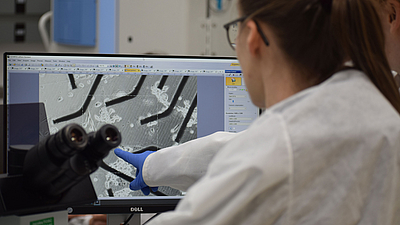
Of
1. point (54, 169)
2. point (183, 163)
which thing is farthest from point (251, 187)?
point (183, 163)

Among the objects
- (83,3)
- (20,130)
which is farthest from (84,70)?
(83,3)

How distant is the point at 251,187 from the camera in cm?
45

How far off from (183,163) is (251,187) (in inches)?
21.1

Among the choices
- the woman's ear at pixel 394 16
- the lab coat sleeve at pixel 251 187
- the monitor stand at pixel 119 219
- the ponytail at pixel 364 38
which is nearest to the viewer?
the lab coat sleeve at pixel 251 187

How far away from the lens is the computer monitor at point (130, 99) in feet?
3.34

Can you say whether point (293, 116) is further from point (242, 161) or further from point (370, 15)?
point (370, 15)

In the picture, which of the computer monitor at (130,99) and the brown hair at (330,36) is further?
the computer monitor at (130,99)

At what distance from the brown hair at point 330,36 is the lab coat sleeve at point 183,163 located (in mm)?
430

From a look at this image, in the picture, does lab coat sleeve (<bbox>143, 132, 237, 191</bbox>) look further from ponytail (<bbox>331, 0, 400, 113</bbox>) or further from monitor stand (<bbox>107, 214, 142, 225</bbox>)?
ponytail (<bbox>331, 0, 400, 113</bbox>)

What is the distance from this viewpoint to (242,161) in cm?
47

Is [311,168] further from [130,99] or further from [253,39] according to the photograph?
[130,99]

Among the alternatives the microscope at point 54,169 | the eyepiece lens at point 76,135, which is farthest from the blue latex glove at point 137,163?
the eyepiece lens at point 76,135

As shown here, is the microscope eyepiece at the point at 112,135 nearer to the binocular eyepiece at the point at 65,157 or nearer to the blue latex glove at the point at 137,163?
the binocular eyepiece at the point at 65,157

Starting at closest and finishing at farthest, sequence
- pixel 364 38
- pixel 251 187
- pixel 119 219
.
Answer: pixel 251 187 < pixel 364 38 < pixel 119 219
